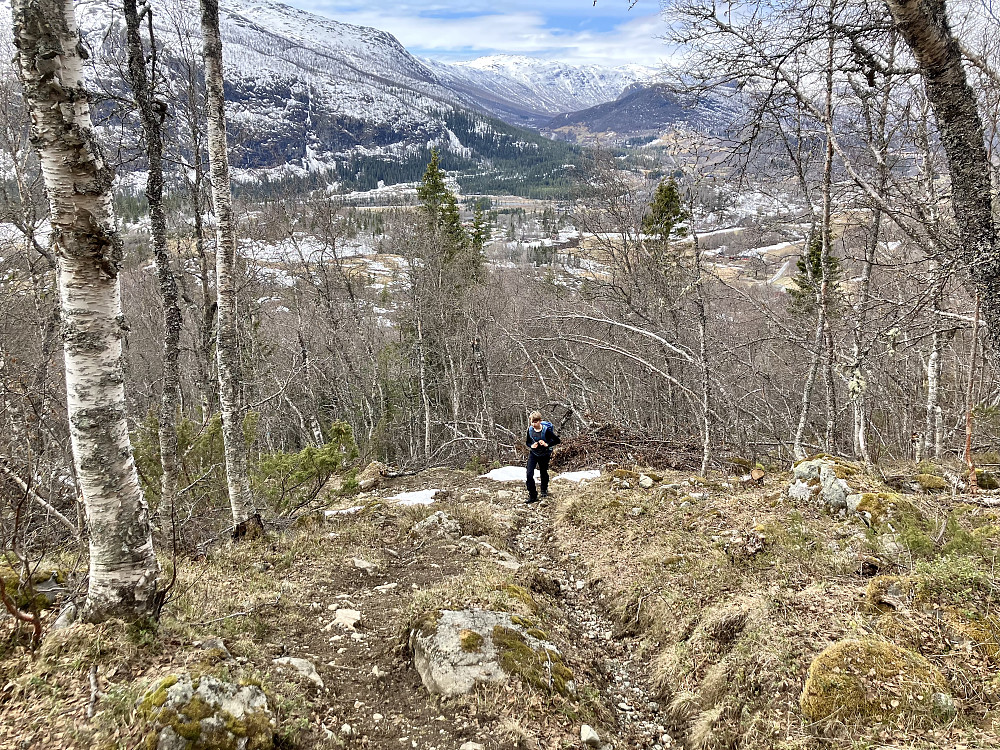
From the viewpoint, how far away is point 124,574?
3.34 metres

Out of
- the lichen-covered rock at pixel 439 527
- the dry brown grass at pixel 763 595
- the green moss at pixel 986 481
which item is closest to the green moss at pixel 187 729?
the dry brown grass at pixel 763 595

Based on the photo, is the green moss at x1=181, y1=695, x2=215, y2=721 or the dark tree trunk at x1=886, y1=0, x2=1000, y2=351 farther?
the dark tree trunk at x1=886, y1=0, x2=1000, y2=351

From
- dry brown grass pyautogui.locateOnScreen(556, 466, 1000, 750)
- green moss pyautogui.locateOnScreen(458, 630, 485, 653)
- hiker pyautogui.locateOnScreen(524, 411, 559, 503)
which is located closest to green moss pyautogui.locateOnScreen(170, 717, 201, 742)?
green moss pyautogui.locateOnScreen(458, 630, 485, 653)

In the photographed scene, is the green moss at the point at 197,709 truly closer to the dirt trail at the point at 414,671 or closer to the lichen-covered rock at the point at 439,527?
the dirt trail at the point at 414,671

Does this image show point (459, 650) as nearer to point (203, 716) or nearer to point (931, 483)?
point (203, 716)

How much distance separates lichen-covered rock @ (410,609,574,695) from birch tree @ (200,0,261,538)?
388 cm

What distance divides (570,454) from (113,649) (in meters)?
10.1

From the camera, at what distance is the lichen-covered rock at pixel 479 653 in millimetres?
3799

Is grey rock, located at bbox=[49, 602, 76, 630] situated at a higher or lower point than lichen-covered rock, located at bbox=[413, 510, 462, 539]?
higher

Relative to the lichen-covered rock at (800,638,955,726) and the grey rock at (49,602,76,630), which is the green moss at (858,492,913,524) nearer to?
the lichen-covered rock at (800,638,955,726)

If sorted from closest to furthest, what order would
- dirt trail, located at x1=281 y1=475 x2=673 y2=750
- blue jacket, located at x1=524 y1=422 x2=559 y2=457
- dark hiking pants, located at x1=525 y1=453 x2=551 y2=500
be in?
dirt trail, located at x1=281 y1=475 x2=673 y2=750
blue jacket, located at x1=524 y1=422 x2=559 y2=457
dark hiking pants, located at x1=525 y1=453 x2=551 y2=500

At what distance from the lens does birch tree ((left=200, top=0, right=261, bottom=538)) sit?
247 inches

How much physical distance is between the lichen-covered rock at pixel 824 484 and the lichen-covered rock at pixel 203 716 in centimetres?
605

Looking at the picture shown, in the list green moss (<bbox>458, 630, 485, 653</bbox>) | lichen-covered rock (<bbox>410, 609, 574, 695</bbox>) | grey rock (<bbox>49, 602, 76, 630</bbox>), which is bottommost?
lichen-covered rock (<bbox>410, 609, 574, 695</bbox>)
